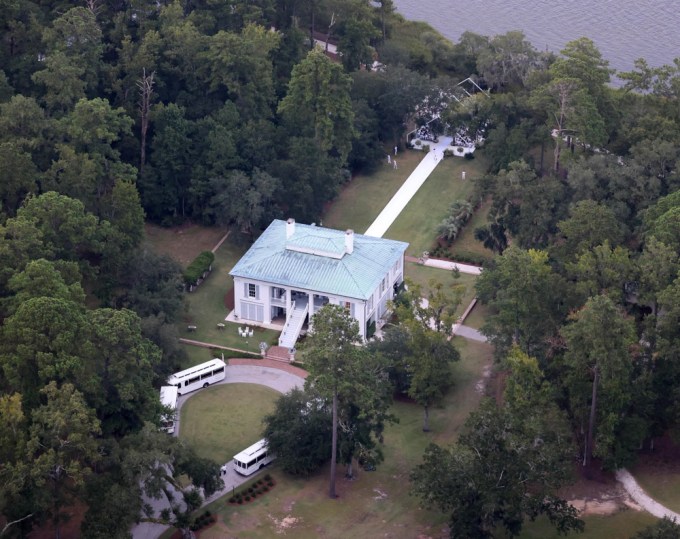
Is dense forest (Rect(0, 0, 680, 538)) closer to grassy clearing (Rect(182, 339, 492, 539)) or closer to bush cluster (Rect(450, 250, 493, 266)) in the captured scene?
bush cluster (Rect(450, 250, 493, 266))

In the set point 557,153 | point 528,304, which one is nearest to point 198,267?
point 528,304

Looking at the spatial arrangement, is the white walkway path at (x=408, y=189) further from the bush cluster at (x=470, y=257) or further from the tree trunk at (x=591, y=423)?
the tree trunk at (x=591, y=423)

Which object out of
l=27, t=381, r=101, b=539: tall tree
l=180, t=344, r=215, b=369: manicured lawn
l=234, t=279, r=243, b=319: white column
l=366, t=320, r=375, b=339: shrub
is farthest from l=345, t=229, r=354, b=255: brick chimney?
l=27, t=381, r=101, b=539: tall tree

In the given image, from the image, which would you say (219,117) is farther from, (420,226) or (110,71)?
(420,226)

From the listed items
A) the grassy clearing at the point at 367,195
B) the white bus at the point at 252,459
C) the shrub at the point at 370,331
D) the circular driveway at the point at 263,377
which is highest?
the grassy clearing at the point at 367,195

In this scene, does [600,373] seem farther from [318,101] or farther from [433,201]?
[318,101]

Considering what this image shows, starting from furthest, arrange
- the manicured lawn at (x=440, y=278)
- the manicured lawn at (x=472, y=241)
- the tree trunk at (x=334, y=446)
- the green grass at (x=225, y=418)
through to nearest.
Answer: the manicured lawn at (x=472, y=241)
the manicured lawn at (x=440, y=278)
the green grass at (x=225, y=418)
the tree trunk at (x=334, y=446)

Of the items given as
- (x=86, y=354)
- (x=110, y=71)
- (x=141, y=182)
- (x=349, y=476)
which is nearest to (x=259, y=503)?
(x=349, y=476)

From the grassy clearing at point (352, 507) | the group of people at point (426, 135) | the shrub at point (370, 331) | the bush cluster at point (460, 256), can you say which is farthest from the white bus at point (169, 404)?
the group of people at point (426, 135)
